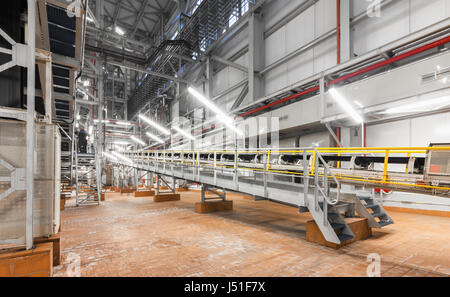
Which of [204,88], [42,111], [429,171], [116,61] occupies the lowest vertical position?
[429,171]

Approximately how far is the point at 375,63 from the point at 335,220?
5.65 m

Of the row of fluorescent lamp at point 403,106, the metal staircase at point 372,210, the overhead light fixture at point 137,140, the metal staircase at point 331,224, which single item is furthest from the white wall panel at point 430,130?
the overhead light fixture at point 137,140

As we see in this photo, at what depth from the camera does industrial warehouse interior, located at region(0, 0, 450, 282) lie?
2.81 m

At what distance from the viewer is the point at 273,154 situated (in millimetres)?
7168

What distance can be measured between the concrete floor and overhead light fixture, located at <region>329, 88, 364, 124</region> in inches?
136

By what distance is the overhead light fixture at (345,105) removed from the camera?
23.2 feet

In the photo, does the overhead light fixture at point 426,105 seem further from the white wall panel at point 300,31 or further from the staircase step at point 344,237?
the white wall panel at point 300,31

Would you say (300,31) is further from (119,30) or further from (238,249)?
(119,30)

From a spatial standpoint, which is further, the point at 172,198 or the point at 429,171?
the point at 172,198

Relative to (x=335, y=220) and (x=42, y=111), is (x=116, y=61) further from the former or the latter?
(x=335, y=220)

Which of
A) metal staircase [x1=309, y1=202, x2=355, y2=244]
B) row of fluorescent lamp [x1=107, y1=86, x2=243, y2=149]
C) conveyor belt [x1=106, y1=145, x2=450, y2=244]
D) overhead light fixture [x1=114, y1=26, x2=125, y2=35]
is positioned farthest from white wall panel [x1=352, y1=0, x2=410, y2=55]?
overhead light fixture [x1=114, y1=26, x2=125, y2=35]

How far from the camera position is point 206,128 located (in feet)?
48.0

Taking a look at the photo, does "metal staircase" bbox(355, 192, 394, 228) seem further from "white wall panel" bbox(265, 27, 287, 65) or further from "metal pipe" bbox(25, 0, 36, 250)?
"white wall panel" bbox(265, 27, 287, 65)
